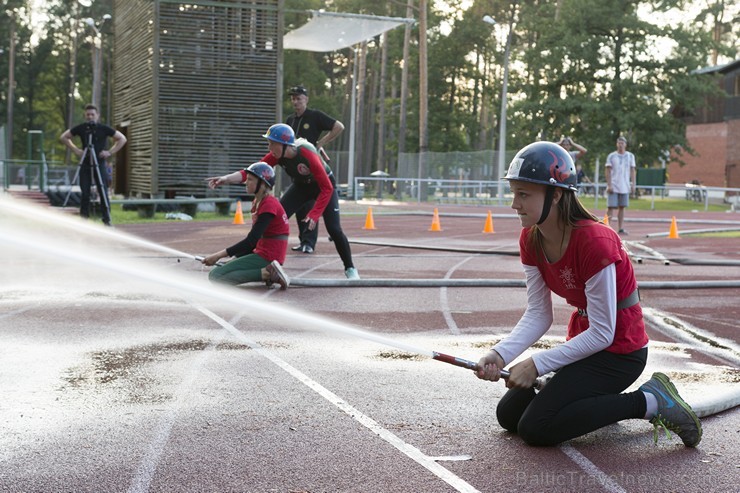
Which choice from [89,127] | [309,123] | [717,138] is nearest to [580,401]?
[309,123]

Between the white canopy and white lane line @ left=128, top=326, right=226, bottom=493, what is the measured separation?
22844 millimetres

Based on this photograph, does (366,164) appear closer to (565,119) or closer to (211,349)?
(565,119)

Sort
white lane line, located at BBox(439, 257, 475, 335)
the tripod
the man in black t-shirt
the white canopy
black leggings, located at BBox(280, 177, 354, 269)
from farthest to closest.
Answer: the white canopy, the tripod, the man in black t-shirt, black leggings, located at BBox(280, 177, 354, 269), white lane line, located at BBox(439, 257, 475, 335)

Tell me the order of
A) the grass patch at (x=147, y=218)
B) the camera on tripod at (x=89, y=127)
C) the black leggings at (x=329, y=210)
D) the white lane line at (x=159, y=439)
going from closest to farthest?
the white lane line at (x=159, y=439) < the black leggings at (x=329, y=210) < the camera on tripod at (x=89, y=127) < the grass patch at (x=147, y=218)

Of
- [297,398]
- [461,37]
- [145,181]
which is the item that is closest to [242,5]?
[145,181]

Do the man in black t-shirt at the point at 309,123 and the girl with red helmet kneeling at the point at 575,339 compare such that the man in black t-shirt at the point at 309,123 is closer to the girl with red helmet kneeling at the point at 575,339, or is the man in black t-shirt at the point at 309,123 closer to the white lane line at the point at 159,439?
the white lane line at the point at 159,439

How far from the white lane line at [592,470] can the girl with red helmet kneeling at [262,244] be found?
5.96 metres

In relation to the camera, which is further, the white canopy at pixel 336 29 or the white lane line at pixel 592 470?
the white canopy at pixel 336 29

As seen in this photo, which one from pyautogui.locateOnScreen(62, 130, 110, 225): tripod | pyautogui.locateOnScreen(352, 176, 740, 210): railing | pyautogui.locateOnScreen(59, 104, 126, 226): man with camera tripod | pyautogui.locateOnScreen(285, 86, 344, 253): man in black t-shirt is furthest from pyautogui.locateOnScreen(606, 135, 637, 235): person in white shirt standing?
pyautogui.locateOnScreen(352, 176, 740, 210): railing

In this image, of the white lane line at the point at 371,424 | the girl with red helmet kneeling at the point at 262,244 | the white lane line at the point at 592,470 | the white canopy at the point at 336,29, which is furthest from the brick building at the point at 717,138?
the white lane line at the point at 592,470

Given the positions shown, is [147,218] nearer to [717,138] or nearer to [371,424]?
[371,424]

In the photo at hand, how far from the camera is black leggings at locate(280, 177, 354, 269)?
1132 cm

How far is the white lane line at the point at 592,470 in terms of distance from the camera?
4.32 m

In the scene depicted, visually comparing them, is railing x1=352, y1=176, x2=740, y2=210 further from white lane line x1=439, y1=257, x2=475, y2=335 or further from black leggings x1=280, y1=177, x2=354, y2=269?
white lane line x1=439, y1=257, x2=475, y2=335
